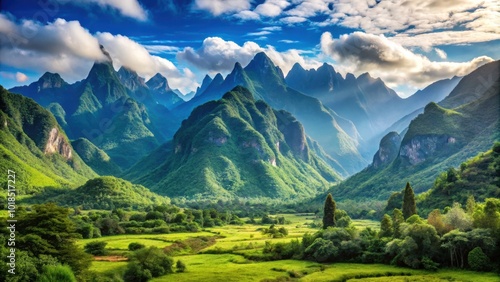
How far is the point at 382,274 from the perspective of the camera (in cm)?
5319

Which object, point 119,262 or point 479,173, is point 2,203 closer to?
point 119,262

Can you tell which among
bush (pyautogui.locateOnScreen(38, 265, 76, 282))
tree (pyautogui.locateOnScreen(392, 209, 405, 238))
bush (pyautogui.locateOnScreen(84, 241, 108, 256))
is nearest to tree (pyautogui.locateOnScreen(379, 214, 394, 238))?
tree (pyautogui.locateOnScreen(392, 209, 405, 238))

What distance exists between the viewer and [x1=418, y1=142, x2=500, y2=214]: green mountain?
98062 mm

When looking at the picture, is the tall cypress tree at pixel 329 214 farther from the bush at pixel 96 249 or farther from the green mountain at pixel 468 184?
the bush at pixel 96 249

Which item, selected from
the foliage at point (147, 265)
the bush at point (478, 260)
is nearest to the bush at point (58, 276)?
the foliage at point (147, 265)

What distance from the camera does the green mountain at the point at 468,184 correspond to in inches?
3861

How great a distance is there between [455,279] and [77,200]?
5801 inches

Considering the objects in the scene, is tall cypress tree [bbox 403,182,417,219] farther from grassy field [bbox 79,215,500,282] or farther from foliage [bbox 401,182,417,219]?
grassy field [bbox 79,215,500,282]

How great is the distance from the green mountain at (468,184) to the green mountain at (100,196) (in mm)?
106338

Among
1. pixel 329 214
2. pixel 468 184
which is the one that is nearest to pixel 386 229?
pixel 329 214

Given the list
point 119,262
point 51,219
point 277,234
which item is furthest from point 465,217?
point 51,219

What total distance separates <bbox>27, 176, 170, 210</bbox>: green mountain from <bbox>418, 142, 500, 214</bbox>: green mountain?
10634 cm

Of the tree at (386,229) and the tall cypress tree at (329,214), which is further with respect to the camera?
the tall cypress tree at (329,214)

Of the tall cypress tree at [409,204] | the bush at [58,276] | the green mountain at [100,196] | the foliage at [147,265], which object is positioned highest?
the green mountain at [100,196]
